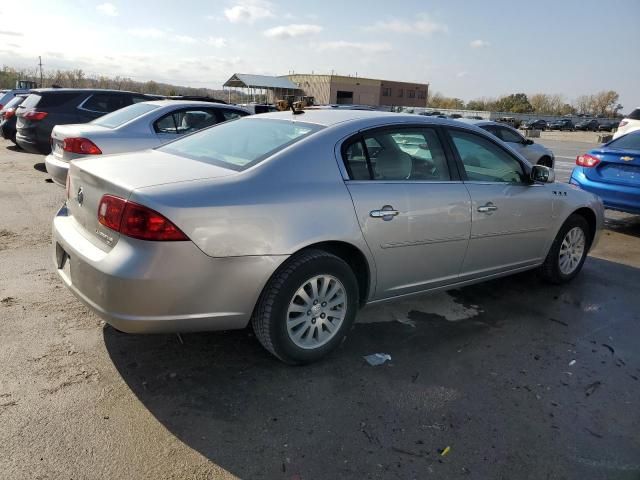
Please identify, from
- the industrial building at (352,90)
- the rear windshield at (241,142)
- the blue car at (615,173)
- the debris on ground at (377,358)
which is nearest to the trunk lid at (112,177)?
the rear windshield at (241,142)

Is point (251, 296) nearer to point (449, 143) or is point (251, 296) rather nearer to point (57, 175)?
point (449, 143)

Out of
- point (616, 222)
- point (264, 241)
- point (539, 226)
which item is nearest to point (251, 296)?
point (264, 241)

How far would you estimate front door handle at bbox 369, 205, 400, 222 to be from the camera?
337 centimetres

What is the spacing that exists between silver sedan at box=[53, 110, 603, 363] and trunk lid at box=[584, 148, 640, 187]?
353cm

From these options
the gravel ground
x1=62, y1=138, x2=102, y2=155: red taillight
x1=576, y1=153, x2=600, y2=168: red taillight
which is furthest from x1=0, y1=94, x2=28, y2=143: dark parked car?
x1=576, y1=153, x2=600, y2=168: red taillight

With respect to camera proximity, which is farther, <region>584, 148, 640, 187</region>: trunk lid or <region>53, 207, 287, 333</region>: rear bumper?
<region>584, 148, 640, 187</region>: trunk lid

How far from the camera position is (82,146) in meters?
6.64

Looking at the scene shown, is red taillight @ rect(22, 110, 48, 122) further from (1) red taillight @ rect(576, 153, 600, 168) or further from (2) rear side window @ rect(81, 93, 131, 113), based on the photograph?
(1) red taillight @ rect(576, 153, 600, 168)

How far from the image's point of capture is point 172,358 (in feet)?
10.8

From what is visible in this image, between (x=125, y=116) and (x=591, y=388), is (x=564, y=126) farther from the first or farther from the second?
(x=591, y=388)

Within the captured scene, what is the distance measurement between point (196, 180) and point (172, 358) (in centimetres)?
119

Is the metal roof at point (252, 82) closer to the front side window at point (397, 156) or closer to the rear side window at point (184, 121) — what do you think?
the rear side window at point (184, 121)

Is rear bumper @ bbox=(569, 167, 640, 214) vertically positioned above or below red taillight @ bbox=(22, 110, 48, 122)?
below

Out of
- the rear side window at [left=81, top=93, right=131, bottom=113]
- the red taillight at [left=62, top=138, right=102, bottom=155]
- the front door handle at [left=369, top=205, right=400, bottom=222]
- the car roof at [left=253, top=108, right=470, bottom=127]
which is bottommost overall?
the red taillight at [left=62, top=138, right=102, bottom=155]
